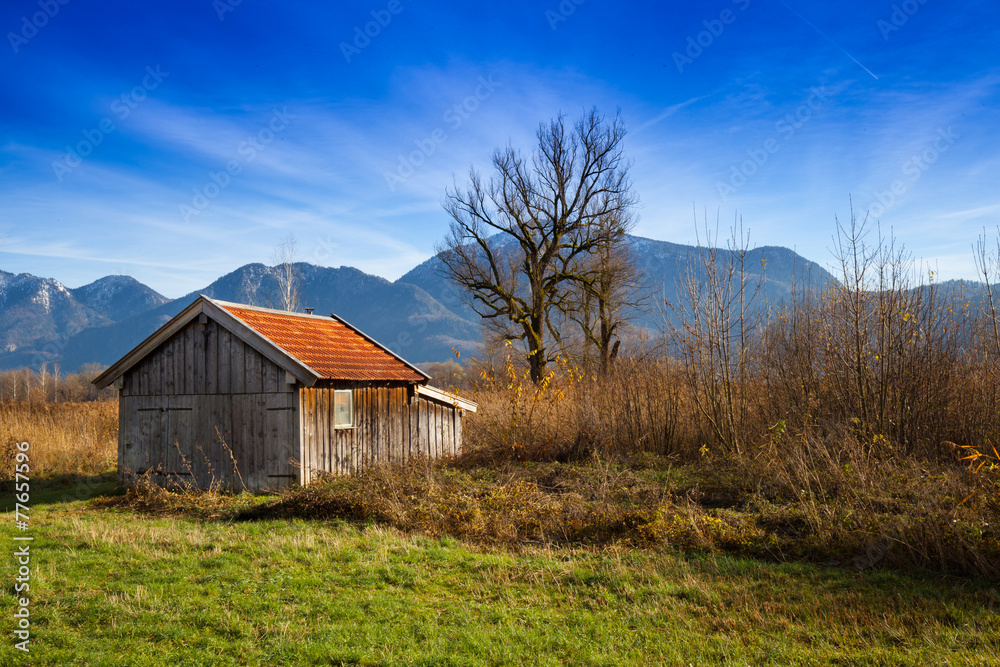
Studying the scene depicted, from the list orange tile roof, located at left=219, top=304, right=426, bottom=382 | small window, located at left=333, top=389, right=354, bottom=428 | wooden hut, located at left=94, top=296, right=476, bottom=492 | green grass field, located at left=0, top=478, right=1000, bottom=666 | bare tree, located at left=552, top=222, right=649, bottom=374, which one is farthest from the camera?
bare tree, located at left=552, top=222, right=649, bottom=374

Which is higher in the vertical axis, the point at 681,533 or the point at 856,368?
the point at 856,368

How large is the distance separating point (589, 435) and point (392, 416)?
4948mm

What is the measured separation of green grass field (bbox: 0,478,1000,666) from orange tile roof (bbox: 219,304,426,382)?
18.9 feet

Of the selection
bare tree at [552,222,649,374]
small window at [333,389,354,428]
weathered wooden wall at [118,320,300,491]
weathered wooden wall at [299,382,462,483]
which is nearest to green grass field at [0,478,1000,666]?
weathered wooden wall at [118,320,300,491]

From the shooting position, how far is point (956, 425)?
38.6ft

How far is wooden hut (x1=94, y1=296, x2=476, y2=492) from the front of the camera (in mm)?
13367

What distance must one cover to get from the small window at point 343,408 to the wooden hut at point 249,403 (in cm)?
2

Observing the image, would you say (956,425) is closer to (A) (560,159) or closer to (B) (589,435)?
(B) (589,435)

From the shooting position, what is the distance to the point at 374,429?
599 inches

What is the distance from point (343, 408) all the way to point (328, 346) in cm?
186

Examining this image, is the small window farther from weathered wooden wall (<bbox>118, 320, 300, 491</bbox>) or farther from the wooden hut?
weathered wooden wall (<bbox>118, 320, 300, 491</bbox>)

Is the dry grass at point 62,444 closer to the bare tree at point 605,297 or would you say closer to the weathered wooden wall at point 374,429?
the weathered wooden wall at point 374,429

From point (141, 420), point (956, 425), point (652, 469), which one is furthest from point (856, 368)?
point (141, 420)

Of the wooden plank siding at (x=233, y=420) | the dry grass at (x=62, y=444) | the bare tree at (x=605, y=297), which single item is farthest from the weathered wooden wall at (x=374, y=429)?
the bare tree at (x=605, y=297)
